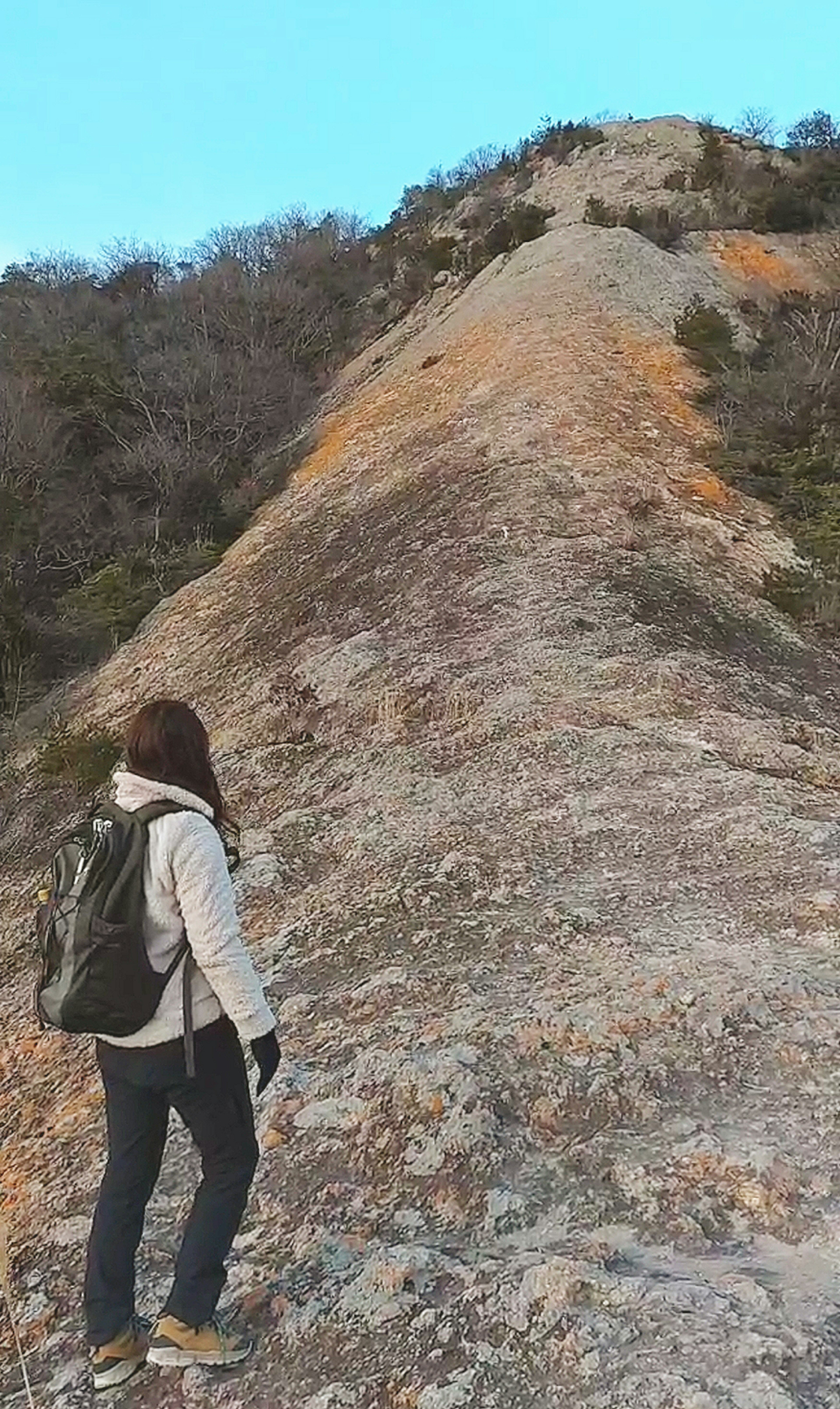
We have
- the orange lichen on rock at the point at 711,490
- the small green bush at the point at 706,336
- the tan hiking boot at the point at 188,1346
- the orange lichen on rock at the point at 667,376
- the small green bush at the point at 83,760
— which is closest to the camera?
the tan hiking boot at the point at 188,1346

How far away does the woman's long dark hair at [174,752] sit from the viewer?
11.4ft

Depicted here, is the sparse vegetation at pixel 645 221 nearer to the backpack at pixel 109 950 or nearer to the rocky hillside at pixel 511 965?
the rocky hillside at pixel 511 965

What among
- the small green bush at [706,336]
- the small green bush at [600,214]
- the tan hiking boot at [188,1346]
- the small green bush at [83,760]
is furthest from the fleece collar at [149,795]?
the small green bush at [600,214]

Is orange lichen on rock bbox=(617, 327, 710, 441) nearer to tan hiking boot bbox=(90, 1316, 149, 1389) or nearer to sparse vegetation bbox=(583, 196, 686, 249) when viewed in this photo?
sparse vegetation bbox=(583, 196, 686, 249)

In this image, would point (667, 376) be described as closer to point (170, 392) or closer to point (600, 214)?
point (600, 214)

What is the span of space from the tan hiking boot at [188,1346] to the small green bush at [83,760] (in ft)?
26.2

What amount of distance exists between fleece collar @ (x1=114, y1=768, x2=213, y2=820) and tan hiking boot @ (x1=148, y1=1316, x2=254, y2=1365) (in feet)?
5.30

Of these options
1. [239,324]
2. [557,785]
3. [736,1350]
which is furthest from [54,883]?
[239,324]

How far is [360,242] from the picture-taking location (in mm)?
38844

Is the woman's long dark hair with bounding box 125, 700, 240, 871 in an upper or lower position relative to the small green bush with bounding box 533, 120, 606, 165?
lower

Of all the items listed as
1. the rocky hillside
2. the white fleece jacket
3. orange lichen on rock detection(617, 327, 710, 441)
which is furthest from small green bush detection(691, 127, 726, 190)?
the white fleece jacket

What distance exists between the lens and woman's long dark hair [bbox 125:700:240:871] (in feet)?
11.4

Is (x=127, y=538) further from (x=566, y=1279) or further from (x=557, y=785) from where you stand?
(x=566, y=1279)

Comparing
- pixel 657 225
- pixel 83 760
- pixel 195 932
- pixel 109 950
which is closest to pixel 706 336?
pixel 657 225
